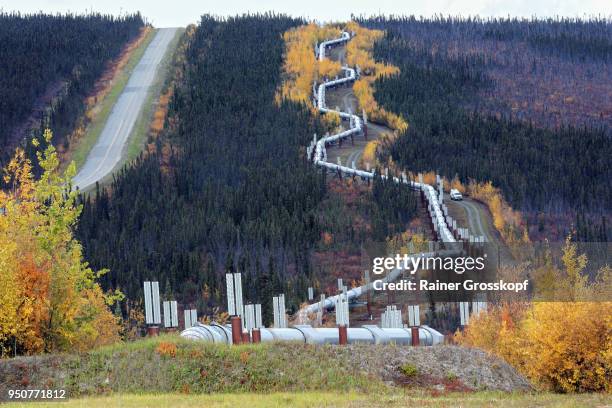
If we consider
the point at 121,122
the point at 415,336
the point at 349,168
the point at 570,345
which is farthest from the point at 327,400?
the point at 121,122

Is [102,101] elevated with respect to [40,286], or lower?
elevated

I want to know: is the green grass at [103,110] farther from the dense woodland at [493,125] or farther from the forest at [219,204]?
the dense woodland at [493,125]

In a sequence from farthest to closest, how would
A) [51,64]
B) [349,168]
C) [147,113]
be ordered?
[51,64] < [147,113] < [349,168]

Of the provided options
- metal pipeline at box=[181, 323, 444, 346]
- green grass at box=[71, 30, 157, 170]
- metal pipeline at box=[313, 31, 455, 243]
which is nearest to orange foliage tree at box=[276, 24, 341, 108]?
metal pipeline at box=[313, 31, 455, 243]

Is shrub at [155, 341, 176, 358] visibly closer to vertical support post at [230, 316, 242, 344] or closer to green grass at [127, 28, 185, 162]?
vertical support post at [230, 316, 242, 344]

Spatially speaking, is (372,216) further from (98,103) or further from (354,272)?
(98,103)

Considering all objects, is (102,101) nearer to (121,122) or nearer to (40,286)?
(121,122)

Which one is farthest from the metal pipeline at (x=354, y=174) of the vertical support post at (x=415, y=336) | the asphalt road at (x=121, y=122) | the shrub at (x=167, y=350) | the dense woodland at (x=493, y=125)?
the shrub at (x=167, y=350)
